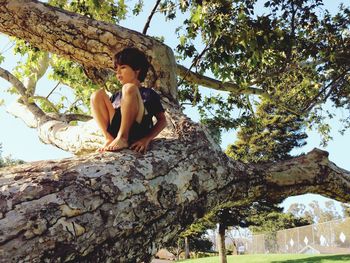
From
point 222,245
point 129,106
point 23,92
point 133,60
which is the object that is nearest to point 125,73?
point 133,60

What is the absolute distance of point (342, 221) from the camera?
2175 centimetres

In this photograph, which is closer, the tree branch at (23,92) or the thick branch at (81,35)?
the thick branch at (81,35)

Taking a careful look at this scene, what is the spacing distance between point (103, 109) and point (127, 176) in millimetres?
940

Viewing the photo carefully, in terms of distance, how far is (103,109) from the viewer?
2701mm

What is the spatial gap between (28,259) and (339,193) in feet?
9.83

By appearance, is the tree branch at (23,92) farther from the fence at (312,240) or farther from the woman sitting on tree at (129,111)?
the fence at (312,240)

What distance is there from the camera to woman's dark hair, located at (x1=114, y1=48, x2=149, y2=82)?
3.01 metres

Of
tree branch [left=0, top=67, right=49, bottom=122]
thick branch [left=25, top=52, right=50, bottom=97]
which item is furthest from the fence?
tree branch [left=0, top=67, right=49, bottom=122]

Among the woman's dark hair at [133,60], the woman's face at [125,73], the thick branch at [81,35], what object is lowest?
the woman's face at [125,73]

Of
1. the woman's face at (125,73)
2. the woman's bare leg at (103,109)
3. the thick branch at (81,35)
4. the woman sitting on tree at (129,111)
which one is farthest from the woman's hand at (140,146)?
the thick branch at (81,35)

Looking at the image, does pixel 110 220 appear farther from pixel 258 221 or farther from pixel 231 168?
pixel 258 221

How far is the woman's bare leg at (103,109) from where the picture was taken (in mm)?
2660

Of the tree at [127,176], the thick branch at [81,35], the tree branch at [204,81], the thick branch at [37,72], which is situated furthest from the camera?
the thick branch at [37,72]

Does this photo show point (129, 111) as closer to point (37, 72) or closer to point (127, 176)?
point (127, 176)
